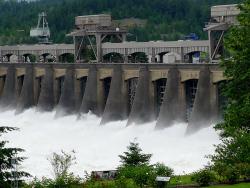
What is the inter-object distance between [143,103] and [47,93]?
622 inches

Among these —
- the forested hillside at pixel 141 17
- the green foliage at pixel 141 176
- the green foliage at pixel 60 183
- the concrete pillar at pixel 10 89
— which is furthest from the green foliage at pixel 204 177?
the forested hillside at pixel 141 17

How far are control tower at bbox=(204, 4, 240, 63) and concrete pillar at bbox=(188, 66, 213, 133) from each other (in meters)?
3.59

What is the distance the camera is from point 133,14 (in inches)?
5300

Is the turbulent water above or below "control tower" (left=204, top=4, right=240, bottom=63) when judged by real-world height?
below

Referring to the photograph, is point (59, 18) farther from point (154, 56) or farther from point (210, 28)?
point (210, 28)

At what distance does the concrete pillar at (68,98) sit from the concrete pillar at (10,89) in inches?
411

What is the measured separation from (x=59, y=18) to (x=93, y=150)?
3381 inches

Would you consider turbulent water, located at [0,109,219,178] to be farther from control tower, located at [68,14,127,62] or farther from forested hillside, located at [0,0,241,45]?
forested hillside, located at [0,0,241,45]

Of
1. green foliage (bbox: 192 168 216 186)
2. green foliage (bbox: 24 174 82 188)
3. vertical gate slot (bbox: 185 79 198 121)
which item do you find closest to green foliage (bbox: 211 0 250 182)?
green foliage (bbox: 192 168 216 186)

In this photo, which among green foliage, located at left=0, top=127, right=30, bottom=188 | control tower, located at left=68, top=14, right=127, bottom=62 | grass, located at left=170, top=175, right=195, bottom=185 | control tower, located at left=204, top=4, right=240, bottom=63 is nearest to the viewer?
green foliage, located at left=0, top=127, right=30, bottom=188

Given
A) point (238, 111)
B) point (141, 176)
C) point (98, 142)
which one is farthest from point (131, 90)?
point (238, 111)

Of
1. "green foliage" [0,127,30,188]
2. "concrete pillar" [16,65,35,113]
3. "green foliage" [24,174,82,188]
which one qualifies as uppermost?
"concrete pillar" [16,65,35,113]

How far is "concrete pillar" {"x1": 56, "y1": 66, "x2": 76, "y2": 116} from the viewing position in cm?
7188

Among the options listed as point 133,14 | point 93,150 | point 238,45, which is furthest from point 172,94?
point 133,14
